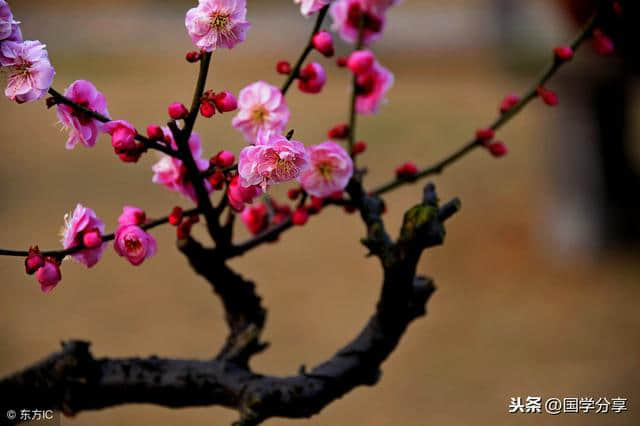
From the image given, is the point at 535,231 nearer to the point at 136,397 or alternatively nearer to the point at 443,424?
the point at 443,424

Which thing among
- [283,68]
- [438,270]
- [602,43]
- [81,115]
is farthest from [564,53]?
[438,270]

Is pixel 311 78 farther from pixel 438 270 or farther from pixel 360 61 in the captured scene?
pixel 438 270

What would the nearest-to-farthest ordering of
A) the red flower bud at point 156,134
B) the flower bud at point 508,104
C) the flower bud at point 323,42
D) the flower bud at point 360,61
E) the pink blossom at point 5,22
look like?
the pink blossom at point 5,22, the red flower bud at point 156,134, the flower bud at point 323,42, the flower bud at point 360,61, the flower bud at point 508,104

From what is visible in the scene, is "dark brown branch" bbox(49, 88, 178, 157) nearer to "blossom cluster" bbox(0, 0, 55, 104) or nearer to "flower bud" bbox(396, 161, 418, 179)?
"blossom cluster" bbox(0, 0, 55, 104)

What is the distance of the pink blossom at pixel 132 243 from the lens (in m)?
0.77

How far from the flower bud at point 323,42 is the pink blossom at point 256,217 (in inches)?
8.9

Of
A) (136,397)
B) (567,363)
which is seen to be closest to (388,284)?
(136,397)

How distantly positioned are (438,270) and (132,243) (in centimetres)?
327

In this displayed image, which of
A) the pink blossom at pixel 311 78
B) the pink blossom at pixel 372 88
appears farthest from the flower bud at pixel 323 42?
the pink blossom at pixel 372 88

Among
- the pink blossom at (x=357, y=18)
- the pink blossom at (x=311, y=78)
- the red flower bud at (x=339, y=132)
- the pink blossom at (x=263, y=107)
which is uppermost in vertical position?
the pink blossom at (x=357, y=18)

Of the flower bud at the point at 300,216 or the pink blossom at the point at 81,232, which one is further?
the flower bud at the point at 300,216

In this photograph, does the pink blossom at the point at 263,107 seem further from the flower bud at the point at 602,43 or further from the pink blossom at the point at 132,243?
the flower bud at the point at 602,43

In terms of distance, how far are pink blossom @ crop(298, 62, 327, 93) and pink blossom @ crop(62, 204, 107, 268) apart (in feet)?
0.82

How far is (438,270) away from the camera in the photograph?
3.97 m
